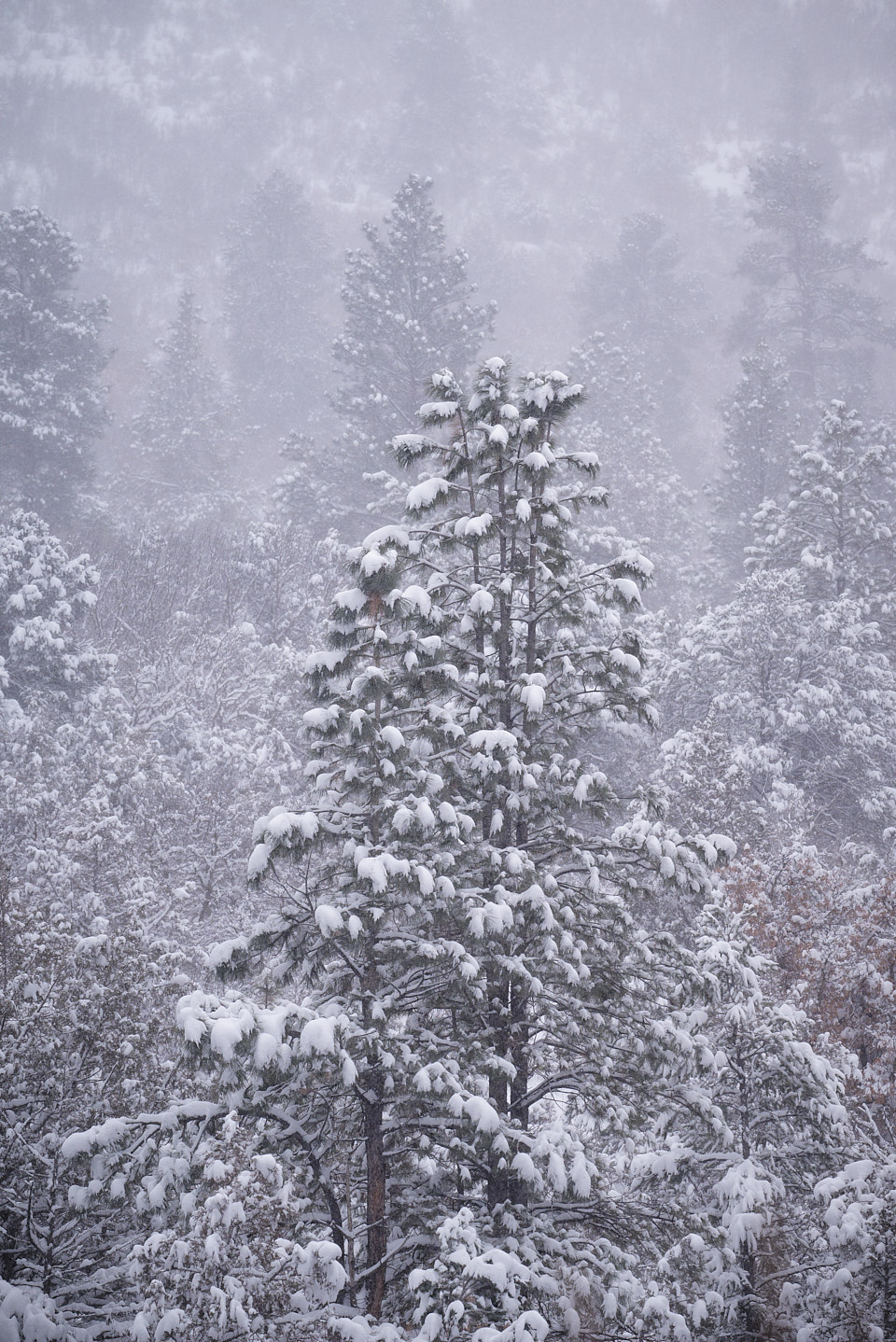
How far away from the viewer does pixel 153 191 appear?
2687 inches

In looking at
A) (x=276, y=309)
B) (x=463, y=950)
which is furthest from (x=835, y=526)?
(x=276, y=309)

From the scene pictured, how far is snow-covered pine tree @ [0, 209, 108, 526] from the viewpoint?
→ 2945cm

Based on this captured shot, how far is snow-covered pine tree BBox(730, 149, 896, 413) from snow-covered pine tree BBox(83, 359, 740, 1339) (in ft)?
128

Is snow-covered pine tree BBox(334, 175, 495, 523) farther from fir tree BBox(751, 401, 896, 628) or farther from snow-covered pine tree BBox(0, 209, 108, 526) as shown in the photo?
fir tree BBox(751, 401, 896, 628)

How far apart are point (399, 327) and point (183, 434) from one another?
13319 mm

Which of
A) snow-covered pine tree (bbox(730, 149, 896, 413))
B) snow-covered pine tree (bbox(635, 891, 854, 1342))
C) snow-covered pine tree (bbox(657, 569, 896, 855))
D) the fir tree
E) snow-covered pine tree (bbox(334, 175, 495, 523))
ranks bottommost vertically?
snow-covered pine tree (bbox(635, 891, 854, 1342))

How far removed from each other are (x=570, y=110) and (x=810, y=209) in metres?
52.1

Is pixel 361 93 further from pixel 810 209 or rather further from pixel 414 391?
pixel 414 391

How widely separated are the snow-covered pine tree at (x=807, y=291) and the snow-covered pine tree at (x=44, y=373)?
31.2 metres

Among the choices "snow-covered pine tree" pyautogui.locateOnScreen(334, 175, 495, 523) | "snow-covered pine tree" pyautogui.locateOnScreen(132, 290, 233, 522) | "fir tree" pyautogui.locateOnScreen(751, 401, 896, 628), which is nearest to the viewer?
"fir tree" pyautogui.locateOnScreen(751, 401, 896, 628)

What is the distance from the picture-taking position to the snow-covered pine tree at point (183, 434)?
3662 cm

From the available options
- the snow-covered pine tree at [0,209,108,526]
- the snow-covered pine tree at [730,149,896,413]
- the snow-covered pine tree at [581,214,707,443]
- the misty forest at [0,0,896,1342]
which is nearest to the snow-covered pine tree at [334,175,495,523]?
the misty forest at [0,0,896,1342]

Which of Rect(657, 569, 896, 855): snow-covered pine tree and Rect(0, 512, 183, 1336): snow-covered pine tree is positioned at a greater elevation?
Rect(657, 569, 896, 855): snow-covered pine tree

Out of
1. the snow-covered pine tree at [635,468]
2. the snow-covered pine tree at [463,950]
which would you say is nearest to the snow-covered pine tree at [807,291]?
the snow-covered pine tree at [635,468]
